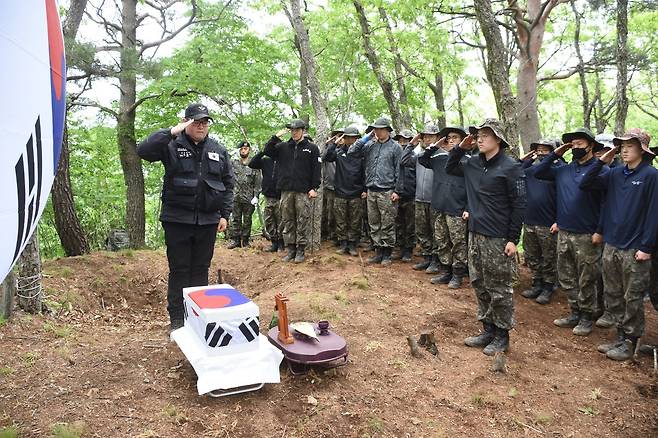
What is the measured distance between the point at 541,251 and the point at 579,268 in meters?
1.16

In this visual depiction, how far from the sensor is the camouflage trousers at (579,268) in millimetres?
5566

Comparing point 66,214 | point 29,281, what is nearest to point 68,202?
point 66,214

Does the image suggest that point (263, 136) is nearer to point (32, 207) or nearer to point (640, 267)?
point (640, 267)

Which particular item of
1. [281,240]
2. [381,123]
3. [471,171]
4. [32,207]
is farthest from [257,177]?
[32,207]

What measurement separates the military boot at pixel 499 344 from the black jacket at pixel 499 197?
948 millimetres

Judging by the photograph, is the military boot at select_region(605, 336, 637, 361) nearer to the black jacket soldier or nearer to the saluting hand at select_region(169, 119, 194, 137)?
the black jacket soldier

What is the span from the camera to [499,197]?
468cm

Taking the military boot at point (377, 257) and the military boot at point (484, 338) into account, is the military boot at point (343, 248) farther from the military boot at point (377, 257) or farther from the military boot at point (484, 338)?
the military boot at point (484, 338)

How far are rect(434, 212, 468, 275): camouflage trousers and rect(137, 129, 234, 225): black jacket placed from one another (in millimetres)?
3618

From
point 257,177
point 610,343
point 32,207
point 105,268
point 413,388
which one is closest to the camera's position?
point 32,207

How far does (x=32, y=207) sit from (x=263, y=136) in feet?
33.2

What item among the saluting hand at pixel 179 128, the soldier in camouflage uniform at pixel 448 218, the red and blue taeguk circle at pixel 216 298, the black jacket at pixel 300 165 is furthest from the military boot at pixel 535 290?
the saluting hand at pixel 179 128

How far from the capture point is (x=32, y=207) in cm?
209

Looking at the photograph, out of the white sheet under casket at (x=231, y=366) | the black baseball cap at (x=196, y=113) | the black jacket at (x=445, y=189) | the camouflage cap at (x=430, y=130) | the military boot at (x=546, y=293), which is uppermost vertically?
the camouflage cap at (x=430, y=130)
